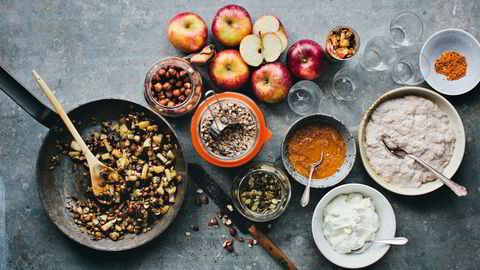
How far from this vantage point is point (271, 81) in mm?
2049

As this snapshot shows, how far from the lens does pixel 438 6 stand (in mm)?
2199

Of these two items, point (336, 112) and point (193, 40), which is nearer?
point (193, 40)

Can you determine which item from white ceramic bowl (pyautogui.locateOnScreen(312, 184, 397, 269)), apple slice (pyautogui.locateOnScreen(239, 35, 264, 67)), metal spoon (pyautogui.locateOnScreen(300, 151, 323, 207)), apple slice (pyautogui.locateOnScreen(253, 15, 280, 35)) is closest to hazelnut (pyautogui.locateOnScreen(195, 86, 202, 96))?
apple slice (pyautogui.locateOnScreen(239, 35, 264, 67))

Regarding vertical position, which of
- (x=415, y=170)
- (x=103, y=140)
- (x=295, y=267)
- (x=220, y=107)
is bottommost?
(x=295, y=267)

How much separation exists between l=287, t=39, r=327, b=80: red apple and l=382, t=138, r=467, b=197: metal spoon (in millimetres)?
441

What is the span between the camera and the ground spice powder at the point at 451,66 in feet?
7.04

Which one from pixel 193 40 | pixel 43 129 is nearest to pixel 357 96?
pixel 193 40

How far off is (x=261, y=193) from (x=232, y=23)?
754 millimetres

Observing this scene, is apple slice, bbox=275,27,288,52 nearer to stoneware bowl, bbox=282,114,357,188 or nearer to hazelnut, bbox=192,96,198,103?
stoneware bowl, bbox=282,114,357,188

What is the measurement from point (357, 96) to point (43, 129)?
4.77 feet

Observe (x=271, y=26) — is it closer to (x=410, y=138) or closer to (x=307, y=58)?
(x=307, y=58)

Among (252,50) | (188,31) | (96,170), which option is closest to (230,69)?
(252,50)

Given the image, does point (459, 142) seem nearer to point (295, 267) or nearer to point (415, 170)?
point (415, 170)

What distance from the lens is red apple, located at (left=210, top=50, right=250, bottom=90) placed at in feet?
6.72
